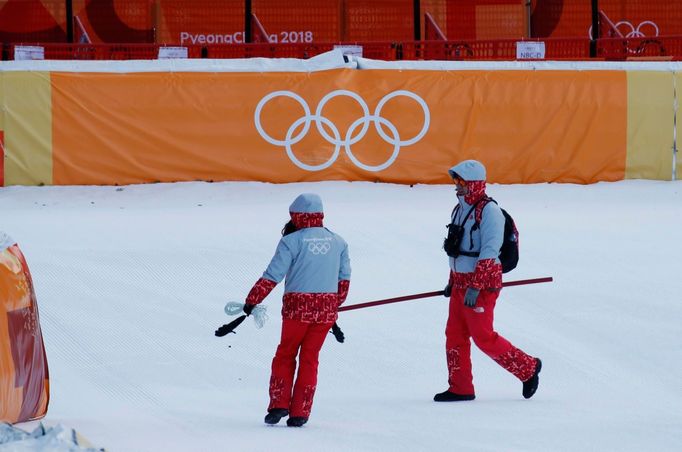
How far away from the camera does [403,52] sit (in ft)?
56.1

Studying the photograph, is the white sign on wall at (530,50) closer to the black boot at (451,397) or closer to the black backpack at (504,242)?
the black backpack at (504,242)

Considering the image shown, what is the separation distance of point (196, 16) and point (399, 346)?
11.6 m

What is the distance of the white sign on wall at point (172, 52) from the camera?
16484 millimetres

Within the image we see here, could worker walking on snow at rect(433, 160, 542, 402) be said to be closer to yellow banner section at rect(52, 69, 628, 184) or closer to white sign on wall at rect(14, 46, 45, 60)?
yellow banner section at rect(52, 69, 628, 184)

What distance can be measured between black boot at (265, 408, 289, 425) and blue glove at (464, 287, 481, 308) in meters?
1.36

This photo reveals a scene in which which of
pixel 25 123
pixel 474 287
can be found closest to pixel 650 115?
pixel 25 123

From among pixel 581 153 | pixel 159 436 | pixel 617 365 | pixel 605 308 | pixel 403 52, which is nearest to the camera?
pixel 159 436

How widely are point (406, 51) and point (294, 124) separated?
2586mm

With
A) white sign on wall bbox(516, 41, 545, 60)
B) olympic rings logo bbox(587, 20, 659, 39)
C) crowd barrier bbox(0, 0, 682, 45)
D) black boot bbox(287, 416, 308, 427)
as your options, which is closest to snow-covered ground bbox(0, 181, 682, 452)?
black boot bbox(287, 416, 308, 427)

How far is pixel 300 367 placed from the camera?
7363 mm

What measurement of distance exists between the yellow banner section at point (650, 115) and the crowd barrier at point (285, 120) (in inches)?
1.5

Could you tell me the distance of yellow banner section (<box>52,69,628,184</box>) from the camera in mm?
15422

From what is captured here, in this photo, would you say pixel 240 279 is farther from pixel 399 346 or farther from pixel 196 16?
pixel 196 16

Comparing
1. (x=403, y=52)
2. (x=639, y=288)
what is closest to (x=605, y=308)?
(x=639, y=288)
